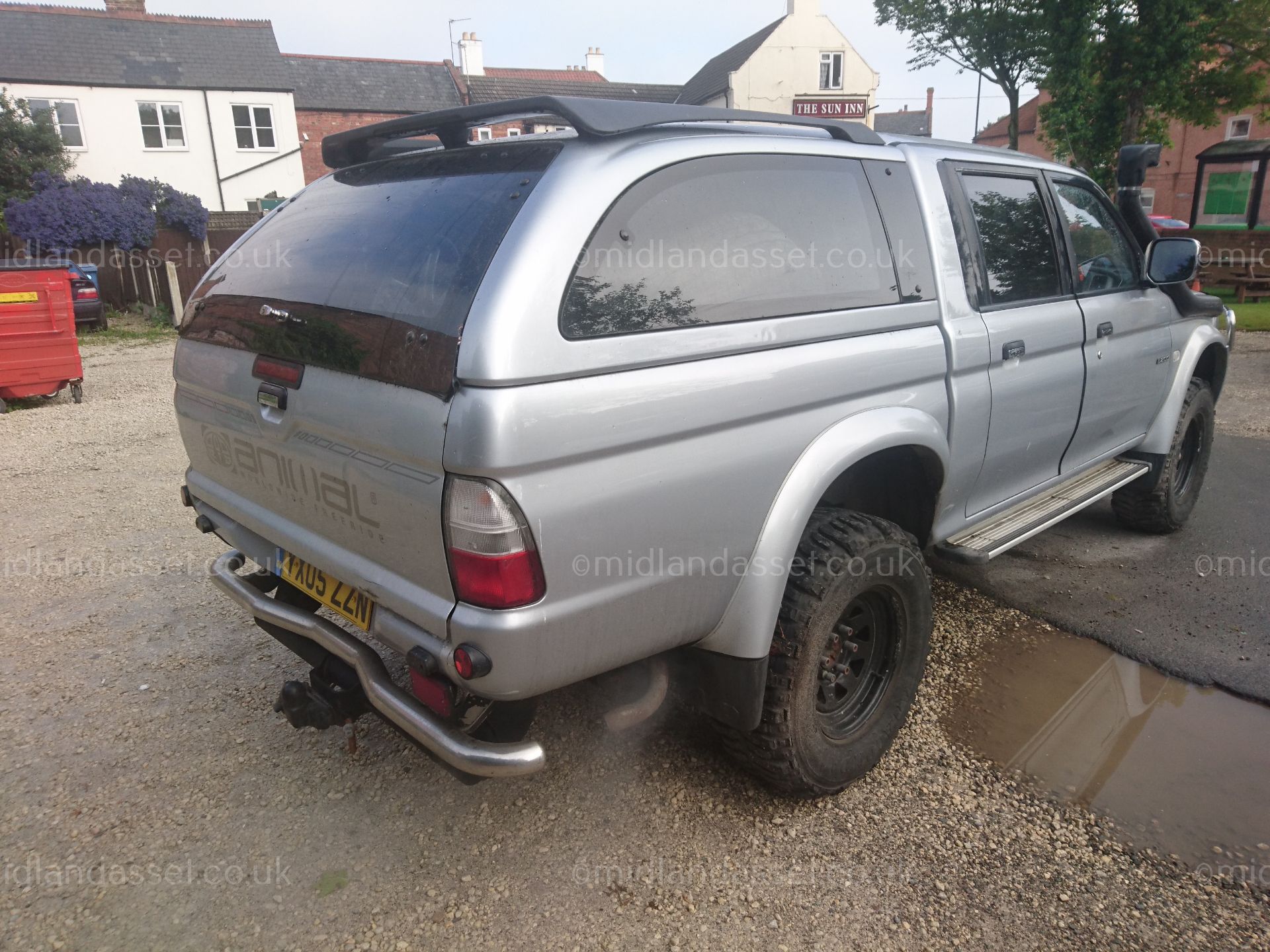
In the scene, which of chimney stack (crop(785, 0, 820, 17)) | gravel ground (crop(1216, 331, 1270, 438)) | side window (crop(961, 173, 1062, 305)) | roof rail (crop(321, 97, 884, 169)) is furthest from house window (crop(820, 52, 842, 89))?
roof rail (crop(321, 97, 884, 169))

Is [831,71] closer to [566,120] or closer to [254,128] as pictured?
[254,128]

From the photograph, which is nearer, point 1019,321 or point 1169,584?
point 1019,321

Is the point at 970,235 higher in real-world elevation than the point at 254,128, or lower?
lower

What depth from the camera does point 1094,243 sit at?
383cm

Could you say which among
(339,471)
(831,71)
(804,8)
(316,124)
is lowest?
(339,471)

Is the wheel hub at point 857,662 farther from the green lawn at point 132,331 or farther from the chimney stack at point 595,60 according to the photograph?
the chimney stack at point 595,60

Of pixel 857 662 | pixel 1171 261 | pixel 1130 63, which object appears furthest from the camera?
pixel 1130 63

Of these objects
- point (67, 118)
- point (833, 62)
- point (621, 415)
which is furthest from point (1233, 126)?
point (67, 118)

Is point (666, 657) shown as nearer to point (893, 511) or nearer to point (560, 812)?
point (560, 812)

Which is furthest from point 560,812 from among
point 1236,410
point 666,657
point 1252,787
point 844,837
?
point 1236,410

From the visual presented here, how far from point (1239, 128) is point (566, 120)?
33.6 m

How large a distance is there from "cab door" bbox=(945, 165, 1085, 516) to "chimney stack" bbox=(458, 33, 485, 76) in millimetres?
38257

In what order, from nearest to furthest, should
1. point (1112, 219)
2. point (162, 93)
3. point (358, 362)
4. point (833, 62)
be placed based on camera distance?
point (358, 362)
point (1112, 219)
point (162, 93)
point (833, 62)

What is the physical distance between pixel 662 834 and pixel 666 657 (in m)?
0.59
